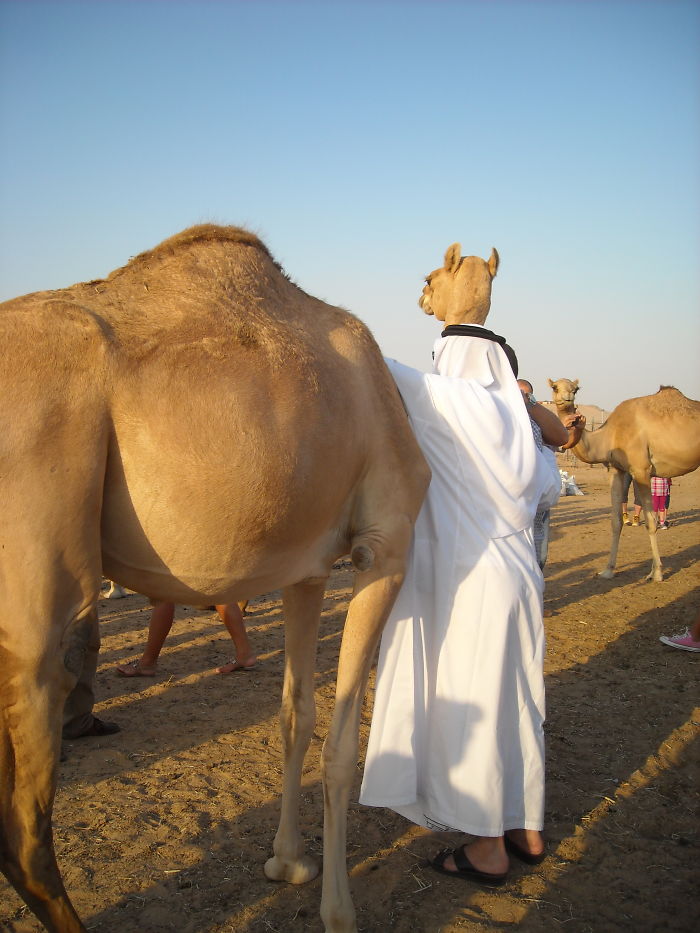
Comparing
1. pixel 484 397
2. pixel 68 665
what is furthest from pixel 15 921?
pixel 484 397

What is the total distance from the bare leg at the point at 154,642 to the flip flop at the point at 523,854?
3353mm

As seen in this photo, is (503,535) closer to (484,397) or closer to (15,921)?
(484,397)

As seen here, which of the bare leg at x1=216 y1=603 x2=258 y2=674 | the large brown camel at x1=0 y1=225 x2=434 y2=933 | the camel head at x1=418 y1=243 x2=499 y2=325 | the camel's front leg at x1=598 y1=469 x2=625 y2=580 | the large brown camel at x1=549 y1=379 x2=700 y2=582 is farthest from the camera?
the large brown camel at x1=549 y1=379 x2=700 y2=582

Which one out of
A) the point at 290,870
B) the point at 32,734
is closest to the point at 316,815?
the point at 290,870

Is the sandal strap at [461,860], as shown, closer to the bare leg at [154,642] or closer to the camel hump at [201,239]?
the camel hump at [201,239]

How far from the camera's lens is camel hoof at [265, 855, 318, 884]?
3.31 metres

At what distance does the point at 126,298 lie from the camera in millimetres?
2359

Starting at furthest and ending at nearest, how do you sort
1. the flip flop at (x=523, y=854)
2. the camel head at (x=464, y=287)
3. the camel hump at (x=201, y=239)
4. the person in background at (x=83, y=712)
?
the person in background at (x=83, y=712) → the camel head at (x=464, y=287) → the flip flop at (x=523, y=854) → the camel hump at (x=201, y=239)

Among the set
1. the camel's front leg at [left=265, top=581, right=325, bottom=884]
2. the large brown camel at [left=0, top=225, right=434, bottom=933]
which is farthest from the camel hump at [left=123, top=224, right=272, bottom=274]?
the camel's front leg at [left=265, top=581, right=325, bottom=884]

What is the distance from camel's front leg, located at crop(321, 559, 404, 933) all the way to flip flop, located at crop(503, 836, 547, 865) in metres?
1.07

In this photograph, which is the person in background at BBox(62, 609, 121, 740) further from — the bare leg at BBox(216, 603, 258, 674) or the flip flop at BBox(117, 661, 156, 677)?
the bare leg at BBox(216, 603, 258, 674)

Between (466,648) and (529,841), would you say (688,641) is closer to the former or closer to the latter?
(529,841)

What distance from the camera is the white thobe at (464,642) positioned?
10.8ft

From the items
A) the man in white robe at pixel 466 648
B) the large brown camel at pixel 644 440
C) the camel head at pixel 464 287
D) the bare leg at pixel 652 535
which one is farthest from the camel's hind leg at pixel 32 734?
the large brown camel at pixel 644 440
